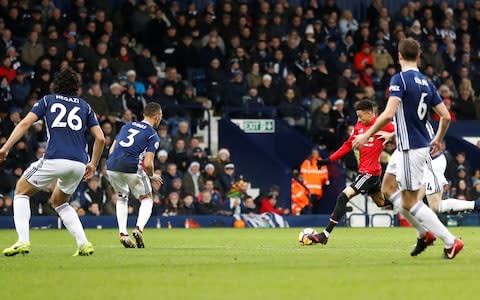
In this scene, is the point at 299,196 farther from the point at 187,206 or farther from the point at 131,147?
the point at 131,147

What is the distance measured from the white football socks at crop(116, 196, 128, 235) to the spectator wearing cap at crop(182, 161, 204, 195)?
10.2 metres

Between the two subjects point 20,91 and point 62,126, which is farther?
point 20,91

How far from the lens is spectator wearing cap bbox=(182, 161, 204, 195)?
27.5 meters

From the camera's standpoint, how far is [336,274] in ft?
38.0

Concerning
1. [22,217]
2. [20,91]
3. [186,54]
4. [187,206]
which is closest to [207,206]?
[187,206]

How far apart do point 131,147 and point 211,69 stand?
12.9m

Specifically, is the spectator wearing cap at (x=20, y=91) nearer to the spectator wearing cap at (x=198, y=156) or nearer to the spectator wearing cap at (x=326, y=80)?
the spectator wearing cap at (x=198, y=156)

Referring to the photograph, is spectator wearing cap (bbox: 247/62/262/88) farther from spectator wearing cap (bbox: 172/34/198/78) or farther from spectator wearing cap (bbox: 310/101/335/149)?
spectator wearing cap (bbox: 310/101/335/149)

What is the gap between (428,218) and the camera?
12969mm

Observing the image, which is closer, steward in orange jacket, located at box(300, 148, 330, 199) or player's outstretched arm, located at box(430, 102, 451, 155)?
player's outstretched arm, located at box(430, 102, 451, 155)

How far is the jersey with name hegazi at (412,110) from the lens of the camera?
13.1 meters

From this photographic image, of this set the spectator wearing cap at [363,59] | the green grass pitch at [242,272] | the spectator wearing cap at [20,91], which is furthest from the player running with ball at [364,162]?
the spectator wearing cap at [363,59]

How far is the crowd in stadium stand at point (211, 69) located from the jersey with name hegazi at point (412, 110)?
13910 mm

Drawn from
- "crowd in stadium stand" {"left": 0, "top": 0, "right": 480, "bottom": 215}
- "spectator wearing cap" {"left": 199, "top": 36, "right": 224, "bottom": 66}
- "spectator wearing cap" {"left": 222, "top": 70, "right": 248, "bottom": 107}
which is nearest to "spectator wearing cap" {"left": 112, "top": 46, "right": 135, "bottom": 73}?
"crowd in stadium stand" {"left": 0, "top": 0, "right": 480, "bottom": 215}
